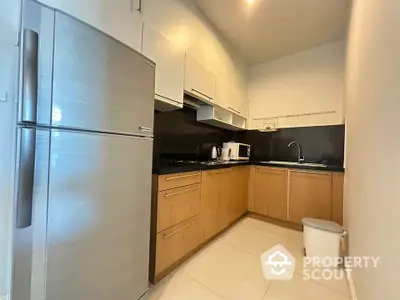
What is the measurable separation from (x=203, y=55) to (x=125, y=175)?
74.6 inches

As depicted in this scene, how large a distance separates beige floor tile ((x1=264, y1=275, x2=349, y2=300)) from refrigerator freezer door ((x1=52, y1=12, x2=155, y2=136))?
1.56 meters

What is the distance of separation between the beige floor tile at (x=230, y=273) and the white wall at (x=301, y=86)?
240 centimetres

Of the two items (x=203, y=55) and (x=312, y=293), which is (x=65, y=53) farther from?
(x=312, y=293)

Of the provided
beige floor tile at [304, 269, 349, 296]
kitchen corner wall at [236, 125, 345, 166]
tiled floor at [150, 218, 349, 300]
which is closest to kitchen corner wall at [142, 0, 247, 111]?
kitchen corner wall at [236, 125, 345, 166]

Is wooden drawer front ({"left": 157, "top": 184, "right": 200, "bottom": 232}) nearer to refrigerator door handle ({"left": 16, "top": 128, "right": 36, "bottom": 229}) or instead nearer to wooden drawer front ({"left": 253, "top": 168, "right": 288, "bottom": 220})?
refrigerator door handle ({"left": 16, "top": 128, "right": 36, "bottom": 229})

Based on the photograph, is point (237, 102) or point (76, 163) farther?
point (237, 102)

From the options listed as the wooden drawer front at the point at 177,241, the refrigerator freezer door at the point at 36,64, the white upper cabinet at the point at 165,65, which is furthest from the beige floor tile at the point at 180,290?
the white upper cabinet at the point at 165,65

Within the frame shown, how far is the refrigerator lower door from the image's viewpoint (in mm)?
839

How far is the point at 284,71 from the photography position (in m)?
3.59

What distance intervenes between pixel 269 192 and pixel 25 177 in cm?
304

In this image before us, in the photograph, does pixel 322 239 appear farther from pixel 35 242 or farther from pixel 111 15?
pixel 111 15

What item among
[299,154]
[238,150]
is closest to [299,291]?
[238,150]

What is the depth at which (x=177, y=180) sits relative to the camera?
5.82 ft

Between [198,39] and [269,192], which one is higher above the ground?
[198,39]
